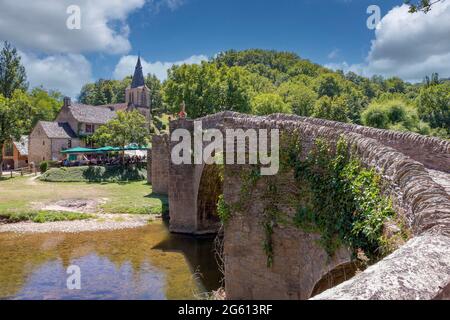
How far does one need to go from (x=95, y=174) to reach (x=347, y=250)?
35.3 m

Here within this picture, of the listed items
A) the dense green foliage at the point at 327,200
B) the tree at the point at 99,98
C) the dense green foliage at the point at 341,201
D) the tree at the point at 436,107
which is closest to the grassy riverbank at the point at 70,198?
the dense green foliage at the point at 327,200

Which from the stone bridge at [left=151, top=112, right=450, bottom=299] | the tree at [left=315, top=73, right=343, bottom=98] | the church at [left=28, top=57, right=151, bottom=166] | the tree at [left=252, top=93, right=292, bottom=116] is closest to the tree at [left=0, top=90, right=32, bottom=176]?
the church at [left=28, top=57, right=151, bottom=166]

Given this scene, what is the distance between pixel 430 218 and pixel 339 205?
258 cm

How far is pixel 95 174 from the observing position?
38.4 m

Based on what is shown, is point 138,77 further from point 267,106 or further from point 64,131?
point 267,106

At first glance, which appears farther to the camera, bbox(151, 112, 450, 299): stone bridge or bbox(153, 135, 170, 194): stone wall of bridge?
bbox(153, 135, 170, 194): stone wall of bridge

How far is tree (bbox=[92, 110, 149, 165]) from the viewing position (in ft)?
138

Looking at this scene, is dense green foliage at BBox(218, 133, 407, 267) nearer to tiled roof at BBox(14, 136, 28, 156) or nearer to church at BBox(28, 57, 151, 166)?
church at BBox(28, 57, 151, 166)

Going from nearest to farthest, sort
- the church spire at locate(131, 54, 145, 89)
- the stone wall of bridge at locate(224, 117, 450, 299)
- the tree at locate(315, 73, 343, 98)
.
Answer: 1. the stone wall of bridge at locate(224, 117, 450, 299)
2. the church spire at locate(131, 54, 145, 89)
3. the tree at locate(315, 73, 343, 98)

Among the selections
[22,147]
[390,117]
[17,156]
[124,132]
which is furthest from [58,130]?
[390,117]

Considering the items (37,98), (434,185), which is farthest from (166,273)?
(37,98)

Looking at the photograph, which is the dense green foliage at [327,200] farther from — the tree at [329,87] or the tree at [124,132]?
the tree at [329,87]
